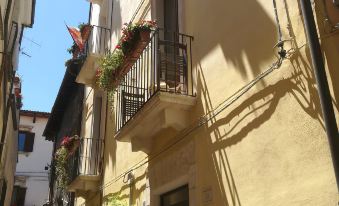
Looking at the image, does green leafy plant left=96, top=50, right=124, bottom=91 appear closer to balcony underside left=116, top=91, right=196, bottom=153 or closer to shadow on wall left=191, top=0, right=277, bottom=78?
balcony underside left=116, top=91, right=196, bottom=153

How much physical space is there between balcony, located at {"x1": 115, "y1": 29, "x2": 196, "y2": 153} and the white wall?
22624 millimetres

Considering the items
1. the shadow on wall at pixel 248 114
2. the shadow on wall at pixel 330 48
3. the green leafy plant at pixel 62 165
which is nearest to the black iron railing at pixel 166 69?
the shadow on wall at pixel 248 114

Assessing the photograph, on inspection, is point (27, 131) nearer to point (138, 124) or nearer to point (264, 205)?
point (138, 124)

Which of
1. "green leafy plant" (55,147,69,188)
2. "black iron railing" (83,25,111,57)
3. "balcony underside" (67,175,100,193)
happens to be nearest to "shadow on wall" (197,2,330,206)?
"balcony underside" (67,175,100,193)

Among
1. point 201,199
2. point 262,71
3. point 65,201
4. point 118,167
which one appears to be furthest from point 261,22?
point 65,201

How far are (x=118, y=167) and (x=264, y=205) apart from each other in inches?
204

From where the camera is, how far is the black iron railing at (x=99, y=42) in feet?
39.2

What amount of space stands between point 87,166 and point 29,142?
18.9 metres

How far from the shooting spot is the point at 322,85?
11.4 feet

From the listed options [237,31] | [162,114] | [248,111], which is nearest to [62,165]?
[162,114]

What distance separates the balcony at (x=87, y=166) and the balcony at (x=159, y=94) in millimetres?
3504

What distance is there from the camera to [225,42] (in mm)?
5430

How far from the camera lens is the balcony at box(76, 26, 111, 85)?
449 inches

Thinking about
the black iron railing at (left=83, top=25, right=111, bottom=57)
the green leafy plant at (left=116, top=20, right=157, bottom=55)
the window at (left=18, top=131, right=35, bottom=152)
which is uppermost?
the window at (left=18, top=131, right=35, bottom=152)
